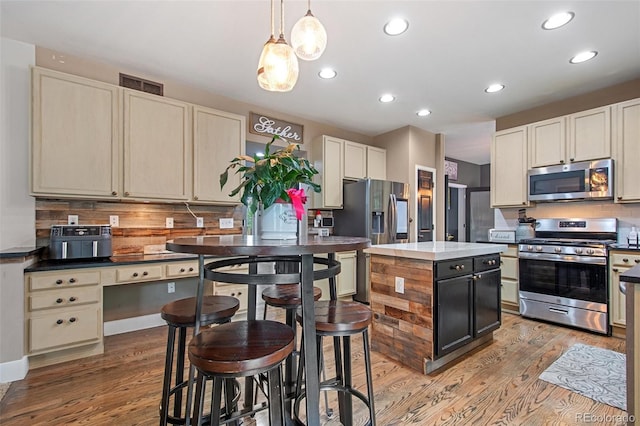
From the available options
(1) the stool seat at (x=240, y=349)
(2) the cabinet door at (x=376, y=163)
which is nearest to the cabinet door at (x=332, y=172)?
(2) the cabinet door at (x=376, y=163)

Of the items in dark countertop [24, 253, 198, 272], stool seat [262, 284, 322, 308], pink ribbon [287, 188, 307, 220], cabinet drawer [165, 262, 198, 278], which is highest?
pink ribbon [287, 188, 307, 220]

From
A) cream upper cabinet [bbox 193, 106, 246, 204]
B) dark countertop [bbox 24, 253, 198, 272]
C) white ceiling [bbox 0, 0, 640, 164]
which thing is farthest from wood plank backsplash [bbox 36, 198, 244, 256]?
white ceiling [bbox 0, 0, 640, 164]

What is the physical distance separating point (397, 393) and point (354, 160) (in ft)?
11.2

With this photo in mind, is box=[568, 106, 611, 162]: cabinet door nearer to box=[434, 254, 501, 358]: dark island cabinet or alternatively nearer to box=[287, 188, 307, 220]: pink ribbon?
box=[434, 254, 501, 358]: dark island cabinet

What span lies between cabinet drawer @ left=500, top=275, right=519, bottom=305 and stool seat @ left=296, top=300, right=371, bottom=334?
3150mm

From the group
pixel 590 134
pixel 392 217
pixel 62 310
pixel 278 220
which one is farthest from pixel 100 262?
pixel 590 134

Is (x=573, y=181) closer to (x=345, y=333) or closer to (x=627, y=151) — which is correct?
(x=627, y=151)

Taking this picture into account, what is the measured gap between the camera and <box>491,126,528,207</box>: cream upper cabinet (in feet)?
13.0

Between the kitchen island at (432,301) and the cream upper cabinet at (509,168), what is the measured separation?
1710 mm

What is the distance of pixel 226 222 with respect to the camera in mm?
3850

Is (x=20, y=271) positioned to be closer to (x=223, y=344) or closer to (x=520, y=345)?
(x=223, y=344)

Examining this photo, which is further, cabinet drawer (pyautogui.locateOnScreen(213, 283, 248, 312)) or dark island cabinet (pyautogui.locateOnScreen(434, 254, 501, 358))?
cabinet drawer (pyautogui.locateOnScreen(213, 283, 248, 312))

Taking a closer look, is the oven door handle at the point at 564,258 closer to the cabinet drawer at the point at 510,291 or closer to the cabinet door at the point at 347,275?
the cabinet drawer at the point at 510,291

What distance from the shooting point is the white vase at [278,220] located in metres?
1.40
